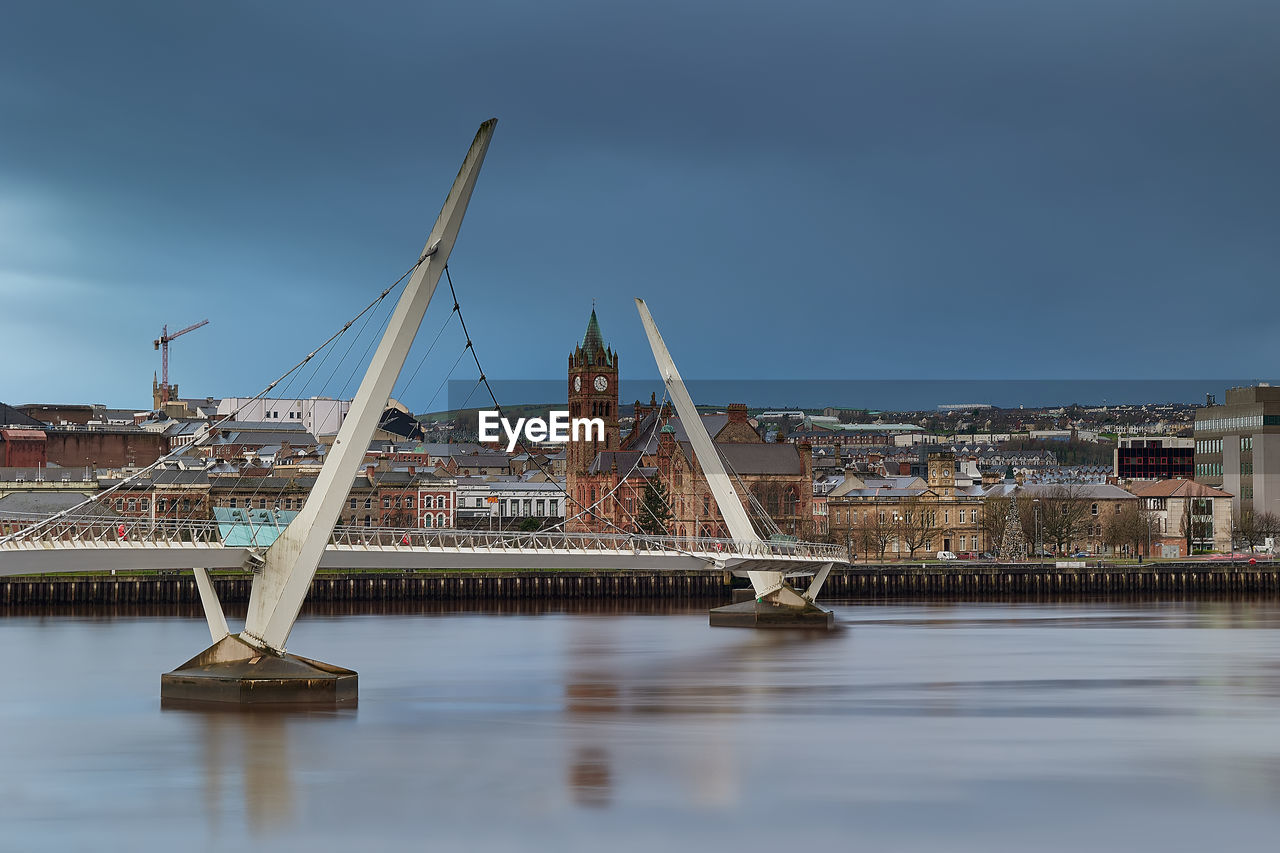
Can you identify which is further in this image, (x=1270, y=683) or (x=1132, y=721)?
(x=1270, y=683)

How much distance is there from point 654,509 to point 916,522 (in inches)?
920

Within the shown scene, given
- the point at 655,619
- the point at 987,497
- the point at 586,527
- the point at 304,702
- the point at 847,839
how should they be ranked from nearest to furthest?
the point at 847,839
the point at 304,702
the point at 655,619
the point at 586,527
the point at 987,497

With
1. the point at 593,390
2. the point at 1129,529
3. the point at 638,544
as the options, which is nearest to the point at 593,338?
the point at 593,390

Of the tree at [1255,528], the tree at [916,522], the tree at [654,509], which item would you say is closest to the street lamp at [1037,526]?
the tree at [916,522]

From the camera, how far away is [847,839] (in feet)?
89.2

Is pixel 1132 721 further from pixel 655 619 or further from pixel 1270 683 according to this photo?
pixel 655 619

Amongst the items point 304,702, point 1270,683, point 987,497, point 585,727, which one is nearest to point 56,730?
point 304,702

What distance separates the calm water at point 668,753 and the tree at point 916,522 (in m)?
74.2

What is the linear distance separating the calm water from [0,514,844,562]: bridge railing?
3.69m

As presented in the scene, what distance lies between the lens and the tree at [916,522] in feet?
440

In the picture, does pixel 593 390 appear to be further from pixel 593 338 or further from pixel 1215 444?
pixel 1215 444

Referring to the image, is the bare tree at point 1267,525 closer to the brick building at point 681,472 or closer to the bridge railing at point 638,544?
the brick building at point 681,472

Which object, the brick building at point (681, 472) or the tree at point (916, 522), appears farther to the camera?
the tree at point (916, 522)

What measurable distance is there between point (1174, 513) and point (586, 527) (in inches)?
1825
